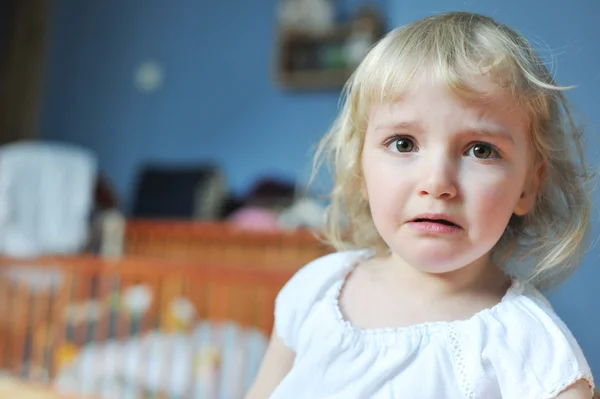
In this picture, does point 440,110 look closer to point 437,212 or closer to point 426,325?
point 437,212

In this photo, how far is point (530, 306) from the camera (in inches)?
24.2

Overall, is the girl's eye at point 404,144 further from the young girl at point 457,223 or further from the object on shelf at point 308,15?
the object on shelf at point 308,15

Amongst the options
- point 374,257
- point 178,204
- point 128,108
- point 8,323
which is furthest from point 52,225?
point 374,257

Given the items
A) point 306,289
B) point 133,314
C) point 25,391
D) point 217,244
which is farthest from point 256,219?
point 306,289

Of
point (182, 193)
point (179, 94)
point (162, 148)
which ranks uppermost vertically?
point (179, 94)

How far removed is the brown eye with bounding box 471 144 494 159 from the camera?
0.59 metres

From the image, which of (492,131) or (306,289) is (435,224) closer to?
(492,131)

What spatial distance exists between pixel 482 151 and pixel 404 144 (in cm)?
7

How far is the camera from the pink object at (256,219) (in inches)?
117

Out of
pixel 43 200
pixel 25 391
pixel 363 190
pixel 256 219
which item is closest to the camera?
pixel 363 190

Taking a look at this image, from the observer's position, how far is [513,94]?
1.91 ft

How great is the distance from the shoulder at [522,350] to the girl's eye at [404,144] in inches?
6.9

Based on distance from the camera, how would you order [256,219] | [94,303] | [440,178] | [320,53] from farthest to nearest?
[320,53] → [256,219] → [94,303] → [440,178]

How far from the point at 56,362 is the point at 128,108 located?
2179 mm
